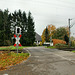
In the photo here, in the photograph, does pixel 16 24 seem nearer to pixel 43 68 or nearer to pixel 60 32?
pixel 60 32

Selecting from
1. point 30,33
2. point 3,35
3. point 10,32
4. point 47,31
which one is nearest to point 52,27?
point 47,31

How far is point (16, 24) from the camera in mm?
53688

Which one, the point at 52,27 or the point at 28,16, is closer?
the point at 28,16

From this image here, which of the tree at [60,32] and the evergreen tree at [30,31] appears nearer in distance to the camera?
the evergreen tree at [30,31]

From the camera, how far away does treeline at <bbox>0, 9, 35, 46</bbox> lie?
5002 centimetres

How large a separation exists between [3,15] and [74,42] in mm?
37072

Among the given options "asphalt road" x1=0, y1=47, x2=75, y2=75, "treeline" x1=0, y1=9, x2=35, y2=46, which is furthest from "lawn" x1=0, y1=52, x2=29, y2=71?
"treeline" x1=0, y1=9, x2=35, y2=46

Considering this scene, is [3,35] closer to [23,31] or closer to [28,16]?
[23,31]

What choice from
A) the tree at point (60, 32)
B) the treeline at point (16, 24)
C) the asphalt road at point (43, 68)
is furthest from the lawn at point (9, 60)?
the tree at point (60, 32)

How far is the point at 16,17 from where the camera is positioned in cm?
5494

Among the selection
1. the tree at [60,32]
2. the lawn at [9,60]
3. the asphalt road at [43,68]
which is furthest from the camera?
the tree at [60,32]

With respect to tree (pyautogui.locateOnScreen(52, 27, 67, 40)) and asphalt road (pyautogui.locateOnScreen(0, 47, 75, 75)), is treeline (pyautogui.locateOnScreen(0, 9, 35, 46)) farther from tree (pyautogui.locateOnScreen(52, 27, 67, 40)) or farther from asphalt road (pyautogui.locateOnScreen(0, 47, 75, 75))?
asphalt road (pyautogui.locateOnScreen(0, 47, 75, 75))

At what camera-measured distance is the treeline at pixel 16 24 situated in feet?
164

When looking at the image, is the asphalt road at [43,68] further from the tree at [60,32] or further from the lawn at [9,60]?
the tree at [60,32]
